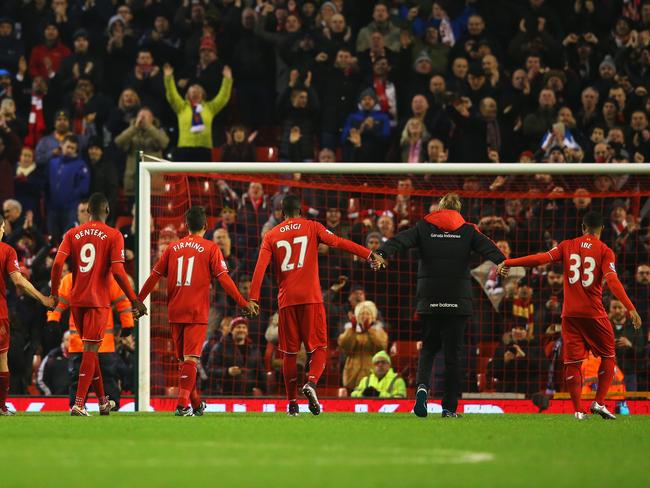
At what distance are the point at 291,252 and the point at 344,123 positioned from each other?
7.78m

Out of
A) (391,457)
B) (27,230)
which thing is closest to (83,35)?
(27,230)

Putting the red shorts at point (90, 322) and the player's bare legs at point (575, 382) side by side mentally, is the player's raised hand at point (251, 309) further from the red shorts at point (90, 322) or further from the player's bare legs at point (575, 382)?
the player's bare legs at point (575, 382)

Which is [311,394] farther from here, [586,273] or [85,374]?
[586,273]

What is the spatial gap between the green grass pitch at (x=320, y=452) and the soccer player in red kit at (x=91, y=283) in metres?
0.78

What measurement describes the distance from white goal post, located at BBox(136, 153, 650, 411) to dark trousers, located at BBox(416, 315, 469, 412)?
2.96 meters

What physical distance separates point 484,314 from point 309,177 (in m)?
3.79

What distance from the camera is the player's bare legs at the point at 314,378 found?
533 inches

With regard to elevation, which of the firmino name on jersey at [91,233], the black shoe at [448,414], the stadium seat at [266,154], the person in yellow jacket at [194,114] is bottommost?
the black shoe at [448,414]

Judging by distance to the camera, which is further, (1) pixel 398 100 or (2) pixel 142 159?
(1) pixel 398 100

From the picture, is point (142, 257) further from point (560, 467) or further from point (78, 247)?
point (560, 467)

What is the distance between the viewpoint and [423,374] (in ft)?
45.1

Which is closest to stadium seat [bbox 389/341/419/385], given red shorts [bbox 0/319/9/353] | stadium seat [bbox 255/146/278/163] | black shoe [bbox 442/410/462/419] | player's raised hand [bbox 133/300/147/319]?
stadium seat [bbox 255/146/278/163]

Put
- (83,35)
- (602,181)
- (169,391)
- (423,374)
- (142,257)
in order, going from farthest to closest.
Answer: (83,35) < (602,181) < (169,391) < (142,257) < (423,374)

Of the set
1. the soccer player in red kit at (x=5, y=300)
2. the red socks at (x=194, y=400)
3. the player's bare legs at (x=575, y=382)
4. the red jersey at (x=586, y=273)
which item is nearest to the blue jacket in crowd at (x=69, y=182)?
the soccer player in red kit at (x=5, y=300)
